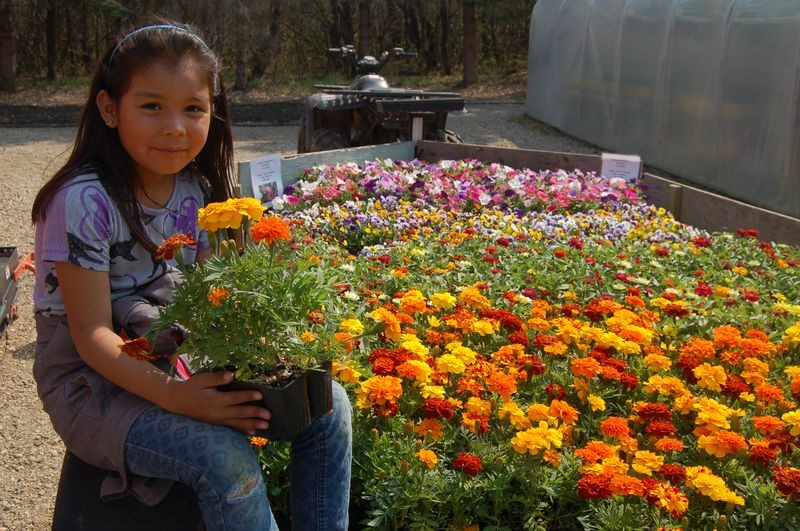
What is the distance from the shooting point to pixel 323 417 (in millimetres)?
1860

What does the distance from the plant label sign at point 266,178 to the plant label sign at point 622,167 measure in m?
2.40

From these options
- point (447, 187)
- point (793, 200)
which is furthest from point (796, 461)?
point (793, 200)

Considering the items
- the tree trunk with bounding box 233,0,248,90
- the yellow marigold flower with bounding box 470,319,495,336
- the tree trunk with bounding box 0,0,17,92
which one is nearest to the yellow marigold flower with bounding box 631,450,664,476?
the yellow marigold flower with bounding box 470,319,495,336

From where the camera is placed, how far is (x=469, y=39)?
61.0 ft

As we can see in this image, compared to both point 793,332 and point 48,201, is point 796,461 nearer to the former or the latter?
point 793,332

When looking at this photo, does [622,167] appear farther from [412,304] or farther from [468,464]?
[468,464]

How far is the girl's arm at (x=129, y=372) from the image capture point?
66.1 inches

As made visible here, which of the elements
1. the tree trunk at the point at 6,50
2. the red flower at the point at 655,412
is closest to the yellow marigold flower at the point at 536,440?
the red flower at the point at 655,412

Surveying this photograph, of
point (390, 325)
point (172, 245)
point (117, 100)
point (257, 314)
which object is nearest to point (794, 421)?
point (390, 325)

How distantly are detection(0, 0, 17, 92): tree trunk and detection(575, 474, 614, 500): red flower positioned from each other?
52.4 feet

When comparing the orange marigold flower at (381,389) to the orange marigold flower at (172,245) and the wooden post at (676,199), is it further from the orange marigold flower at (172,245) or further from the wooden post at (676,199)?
the wooden post at (676,199)

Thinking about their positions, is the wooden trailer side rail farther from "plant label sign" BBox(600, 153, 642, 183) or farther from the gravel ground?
the gravel ground

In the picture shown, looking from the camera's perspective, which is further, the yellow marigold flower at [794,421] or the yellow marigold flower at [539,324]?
the yellow marigold flower at [539,324]

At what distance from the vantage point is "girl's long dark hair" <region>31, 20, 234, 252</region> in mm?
1873
